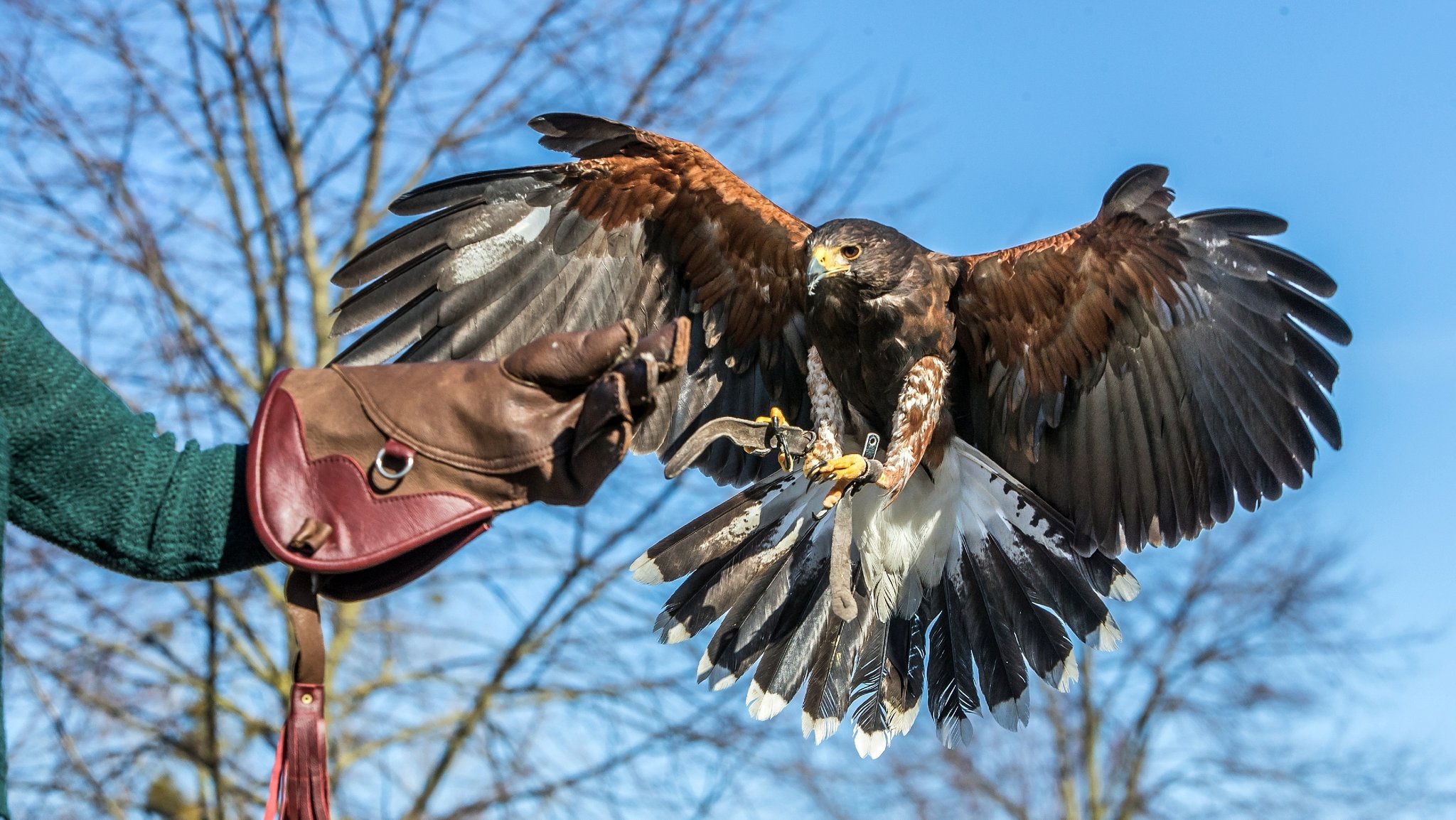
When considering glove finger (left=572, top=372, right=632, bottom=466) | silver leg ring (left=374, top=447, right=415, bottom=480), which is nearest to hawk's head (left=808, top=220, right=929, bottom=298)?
glove finger (left=572, top=372, right=632, bottom=466)

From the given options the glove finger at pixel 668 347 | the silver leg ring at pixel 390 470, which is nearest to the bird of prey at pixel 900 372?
the glove finger at pixel 668 347

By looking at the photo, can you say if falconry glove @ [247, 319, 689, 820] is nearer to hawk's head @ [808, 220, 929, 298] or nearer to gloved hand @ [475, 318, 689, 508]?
gloved hand @ [475, 318, 689, 508]

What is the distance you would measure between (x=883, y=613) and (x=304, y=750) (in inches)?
131

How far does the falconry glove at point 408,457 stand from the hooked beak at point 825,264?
2311 mm

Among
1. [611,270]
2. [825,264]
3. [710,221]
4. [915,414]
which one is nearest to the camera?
[825,264]

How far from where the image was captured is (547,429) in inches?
78.1

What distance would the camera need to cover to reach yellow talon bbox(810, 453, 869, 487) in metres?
4.12

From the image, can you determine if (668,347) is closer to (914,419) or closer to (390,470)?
(390,470)

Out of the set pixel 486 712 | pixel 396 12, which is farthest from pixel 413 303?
pixel 396 12

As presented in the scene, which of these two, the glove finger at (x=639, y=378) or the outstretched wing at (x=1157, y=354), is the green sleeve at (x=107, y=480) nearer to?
the glove finger at (x=639, y=378)

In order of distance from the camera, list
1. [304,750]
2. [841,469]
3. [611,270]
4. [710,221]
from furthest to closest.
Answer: [611,270], [710,221], [841,469], [304,750]

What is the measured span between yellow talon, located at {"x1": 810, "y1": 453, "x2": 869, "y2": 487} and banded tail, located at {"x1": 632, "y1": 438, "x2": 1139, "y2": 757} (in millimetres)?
651

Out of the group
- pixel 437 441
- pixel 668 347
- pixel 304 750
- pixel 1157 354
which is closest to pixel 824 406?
pixel 1157 354

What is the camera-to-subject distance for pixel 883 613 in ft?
16.3
